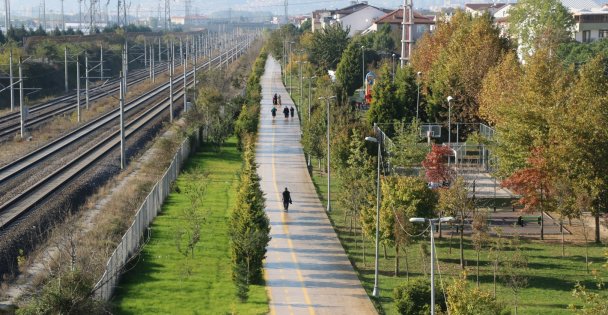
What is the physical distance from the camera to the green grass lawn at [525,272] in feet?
93.5

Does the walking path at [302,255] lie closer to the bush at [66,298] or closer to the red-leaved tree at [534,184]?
the bush at [66,298]

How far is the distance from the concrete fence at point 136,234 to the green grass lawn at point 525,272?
265 inches

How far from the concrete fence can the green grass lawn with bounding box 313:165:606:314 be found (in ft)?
22.1

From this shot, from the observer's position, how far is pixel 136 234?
32375 millimetres

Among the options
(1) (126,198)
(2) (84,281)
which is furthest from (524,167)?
(2) (84,281)

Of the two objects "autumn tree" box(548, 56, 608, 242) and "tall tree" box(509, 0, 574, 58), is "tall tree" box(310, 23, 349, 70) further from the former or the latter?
"autumn tree" box(548, 56, 608, 242)

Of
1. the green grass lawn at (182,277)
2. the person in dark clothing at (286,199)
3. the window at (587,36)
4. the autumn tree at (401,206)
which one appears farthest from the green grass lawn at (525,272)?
the window at (587,36)

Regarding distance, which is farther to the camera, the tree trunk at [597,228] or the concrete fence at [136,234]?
the tree trunk at [597,228]

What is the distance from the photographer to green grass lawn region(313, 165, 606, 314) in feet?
93.5

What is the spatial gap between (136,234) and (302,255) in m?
5.21

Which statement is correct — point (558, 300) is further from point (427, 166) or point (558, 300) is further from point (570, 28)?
point (570, 28)

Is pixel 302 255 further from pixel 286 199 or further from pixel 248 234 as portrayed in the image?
pixel 286 199

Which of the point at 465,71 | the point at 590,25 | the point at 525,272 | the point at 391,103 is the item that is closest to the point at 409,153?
the point at 525,272

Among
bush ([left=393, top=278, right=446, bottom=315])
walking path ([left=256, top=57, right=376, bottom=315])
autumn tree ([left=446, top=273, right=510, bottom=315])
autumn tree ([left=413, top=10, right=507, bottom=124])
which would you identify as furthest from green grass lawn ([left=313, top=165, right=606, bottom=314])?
autumn tree ([left=413, top=10, right=507, bottom=124])
